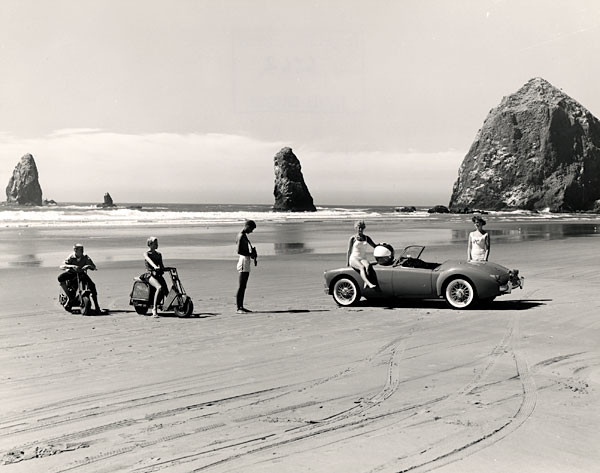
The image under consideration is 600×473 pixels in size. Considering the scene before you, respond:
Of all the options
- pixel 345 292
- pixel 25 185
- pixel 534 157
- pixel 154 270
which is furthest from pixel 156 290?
pixel 25 185

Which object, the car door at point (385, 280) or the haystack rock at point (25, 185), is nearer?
the car door at point (385, 280)

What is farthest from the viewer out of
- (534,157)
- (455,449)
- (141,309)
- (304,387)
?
(534,157)

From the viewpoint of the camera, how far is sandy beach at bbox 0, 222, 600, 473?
4.83 metres

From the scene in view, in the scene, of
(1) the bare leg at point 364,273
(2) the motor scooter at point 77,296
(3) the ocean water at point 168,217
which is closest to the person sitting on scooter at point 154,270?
(2) the motor scooter at point 77,296

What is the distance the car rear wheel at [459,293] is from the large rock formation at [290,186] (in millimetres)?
98852

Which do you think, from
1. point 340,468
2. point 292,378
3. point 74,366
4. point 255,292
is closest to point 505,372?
point 292,378

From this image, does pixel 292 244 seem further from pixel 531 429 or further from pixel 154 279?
pixel 531 429

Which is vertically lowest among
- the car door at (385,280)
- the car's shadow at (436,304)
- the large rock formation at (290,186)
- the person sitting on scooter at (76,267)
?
the car's shadow at (436,304)

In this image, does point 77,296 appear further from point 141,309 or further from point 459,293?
point 459,293

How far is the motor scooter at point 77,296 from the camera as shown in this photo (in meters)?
11.5

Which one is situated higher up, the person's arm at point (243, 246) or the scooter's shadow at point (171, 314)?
the person's arm at point (243, 246)

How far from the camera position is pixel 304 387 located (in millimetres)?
6734

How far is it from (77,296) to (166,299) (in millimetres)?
1723

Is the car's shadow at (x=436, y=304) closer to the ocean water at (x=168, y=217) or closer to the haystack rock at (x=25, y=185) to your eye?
the ocean water at (x=168, y=217)
